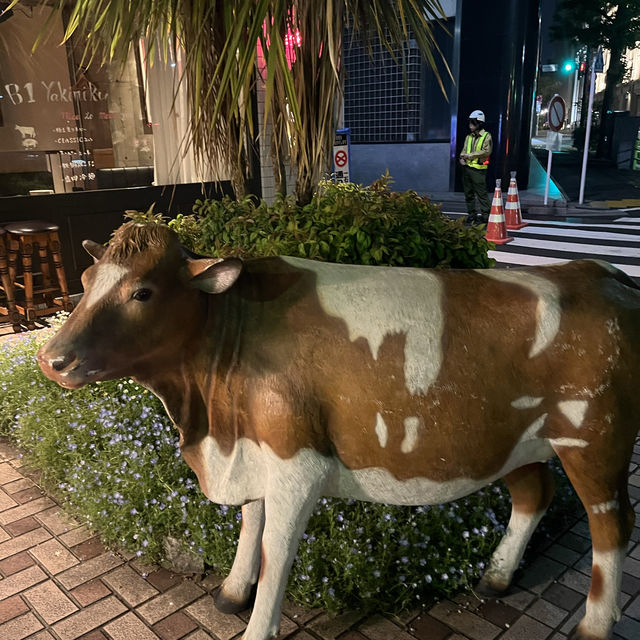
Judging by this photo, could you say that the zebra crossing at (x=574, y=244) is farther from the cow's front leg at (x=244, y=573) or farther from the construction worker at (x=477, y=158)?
the cow's front leg at (x=244, y=573)

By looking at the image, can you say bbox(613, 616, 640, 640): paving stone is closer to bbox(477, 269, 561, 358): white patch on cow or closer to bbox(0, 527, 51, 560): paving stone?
bbox(477, 269, 561, 358): white patch on cow

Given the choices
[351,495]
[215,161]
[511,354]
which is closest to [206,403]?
[351,495]

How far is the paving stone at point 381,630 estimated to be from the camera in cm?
238

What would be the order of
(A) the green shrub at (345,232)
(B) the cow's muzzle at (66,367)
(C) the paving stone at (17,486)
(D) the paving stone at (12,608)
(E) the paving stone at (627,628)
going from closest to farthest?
(B) the cow's muzzle at (66,367) → (E) the paving stone at (627,628) → (D) the paving stone at (12,608) → (A) the green shrub at (345,232) → (C) the paving stone at (17,486)

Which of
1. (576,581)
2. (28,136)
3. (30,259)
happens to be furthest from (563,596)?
(28,136)

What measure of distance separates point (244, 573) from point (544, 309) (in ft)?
5.12

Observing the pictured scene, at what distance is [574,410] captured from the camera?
195 centimetres

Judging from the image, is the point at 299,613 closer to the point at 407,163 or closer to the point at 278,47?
the point at 278,47

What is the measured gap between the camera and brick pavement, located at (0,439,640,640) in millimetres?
2416

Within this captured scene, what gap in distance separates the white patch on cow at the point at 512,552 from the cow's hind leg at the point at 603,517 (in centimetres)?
37

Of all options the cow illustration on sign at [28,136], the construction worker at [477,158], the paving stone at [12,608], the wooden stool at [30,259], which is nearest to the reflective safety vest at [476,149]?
the construction worker at [477,158]

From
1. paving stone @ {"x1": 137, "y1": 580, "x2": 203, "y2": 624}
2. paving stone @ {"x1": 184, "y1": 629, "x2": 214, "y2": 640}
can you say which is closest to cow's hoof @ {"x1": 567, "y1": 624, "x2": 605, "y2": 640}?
paving stone @ {"x1": 184, "y1": 629, "x2": 214, "y2": 640}

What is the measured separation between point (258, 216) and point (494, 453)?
2035 millimetres

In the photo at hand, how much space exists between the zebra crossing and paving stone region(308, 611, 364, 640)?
235 inches
